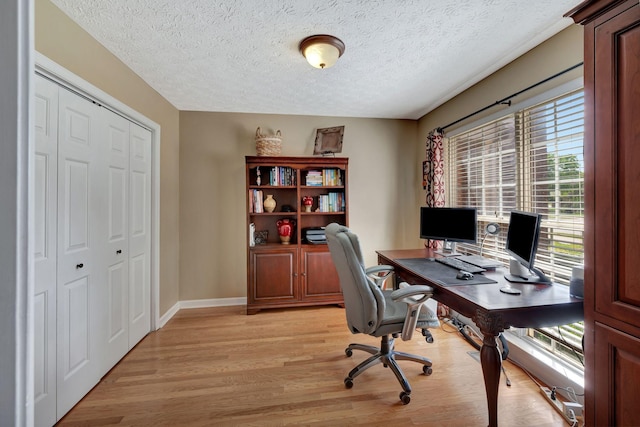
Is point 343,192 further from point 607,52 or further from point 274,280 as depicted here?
point 607,52

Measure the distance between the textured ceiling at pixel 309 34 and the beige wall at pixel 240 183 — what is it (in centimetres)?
57

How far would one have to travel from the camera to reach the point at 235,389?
6.00ft

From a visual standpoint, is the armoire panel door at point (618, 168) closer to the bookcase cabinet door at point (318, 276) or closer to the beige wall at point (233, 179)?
the beige wall at point (233, 179)

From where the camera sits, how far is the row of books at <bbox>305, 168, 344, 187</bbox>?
3.28 meters

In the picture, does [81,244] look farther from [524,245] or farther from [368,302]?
[524,245]

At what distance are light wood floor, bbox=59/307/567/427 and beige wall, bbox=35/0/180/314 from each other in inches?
32.3

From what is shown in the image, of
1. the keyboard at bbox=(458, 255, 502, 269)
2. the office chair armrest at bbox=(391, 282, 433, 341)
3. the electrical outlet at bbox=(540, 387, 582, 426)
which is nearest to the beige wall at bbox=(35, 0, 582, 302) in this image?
the keyboard at bbox=(458, 255, 502, 269)

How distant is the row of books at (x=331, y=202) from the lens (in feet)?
11.0

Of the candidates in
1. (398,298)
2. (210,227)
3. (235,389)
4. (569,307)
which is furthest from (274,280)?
(569,307)

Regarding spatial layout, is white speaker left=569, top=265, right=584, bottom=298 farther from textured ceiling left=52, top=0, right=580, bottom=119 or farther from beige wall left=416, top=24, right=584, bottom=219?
textured ceiling left=52, top=0, right=580, bottom=119

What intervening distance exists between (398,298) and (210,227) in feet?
8.31

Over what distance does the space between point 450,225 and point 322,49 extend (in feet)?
6.10

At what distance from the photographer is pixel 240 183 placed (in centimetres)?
340

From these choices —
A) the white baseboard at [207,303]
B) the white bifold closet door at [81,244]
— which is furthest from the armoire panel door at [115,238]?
the white baseboard at [207,303]
